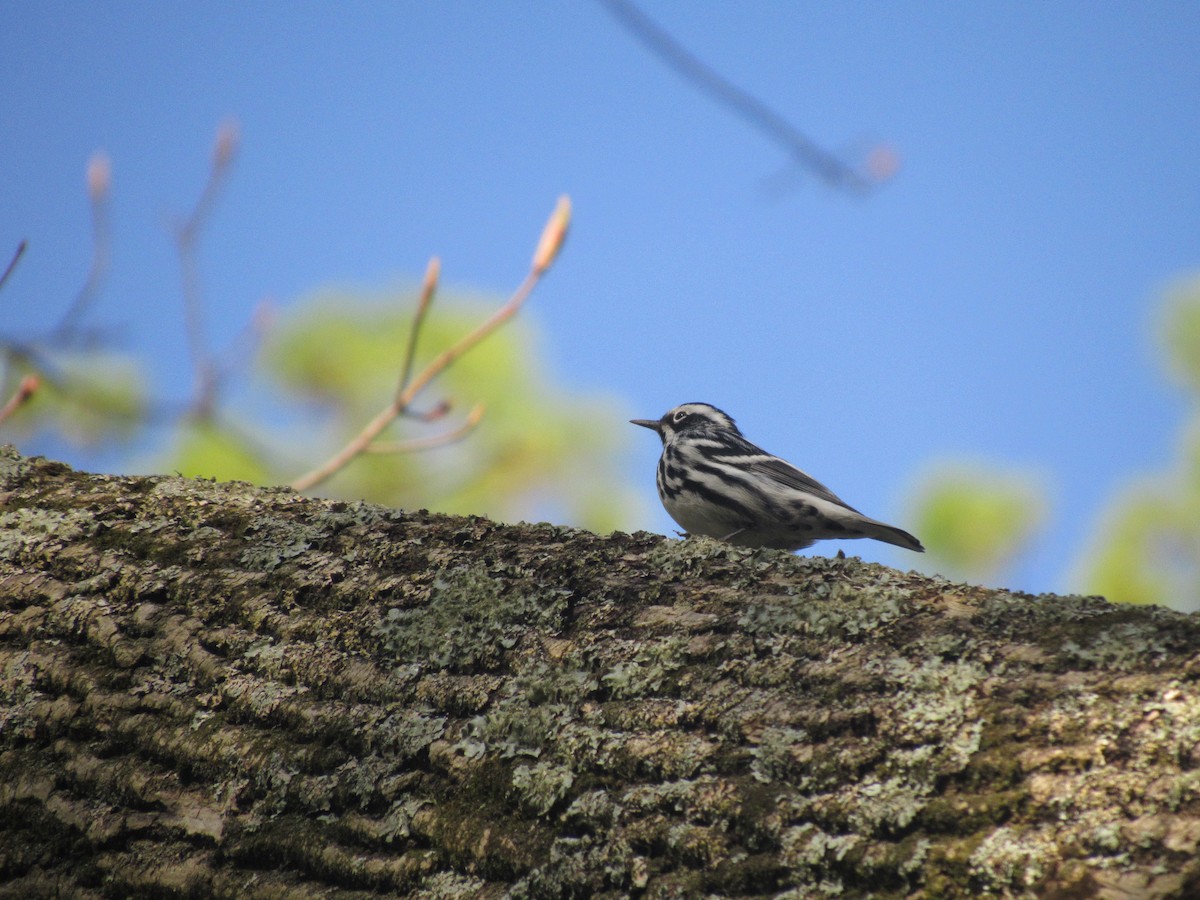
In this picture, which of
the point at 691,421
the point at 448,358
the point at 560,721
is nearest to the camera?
the point at 560,721

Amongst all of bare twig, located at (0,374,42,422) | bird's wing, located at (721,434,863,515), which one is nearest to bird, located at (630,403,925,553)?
bird's wing, located at (721,434,863,515)

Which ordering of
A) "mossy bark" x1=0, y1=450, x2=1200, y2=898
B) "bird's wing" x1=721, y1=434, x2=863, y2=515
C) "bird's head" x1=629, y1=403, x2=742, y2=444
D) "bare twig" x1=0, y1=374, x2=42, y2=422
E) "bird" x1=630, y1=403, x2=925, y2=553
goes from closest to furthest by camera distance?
1. "mossy bark" x1=0, y1=450, x2=1200, y2=898
2. "bare twig" x1=0, y1=374, x2=42, y2=422
3. "bird" x1=630, y1=403, x2=925, y2=553
4. "bird's wing" x1=721, y1=434, x2=863, y2=515
5. "bird's head" x1=629, y1=403, x2=742, y2=444

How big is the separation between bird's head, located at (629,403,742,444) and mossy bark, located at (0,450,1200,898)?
8.86 ft

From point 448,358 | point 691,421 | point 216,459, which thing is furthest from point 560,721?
point 216,459

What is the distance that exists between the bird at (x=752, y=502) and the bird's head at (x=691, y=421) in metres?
0.39

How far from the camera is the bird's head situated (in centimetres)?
470

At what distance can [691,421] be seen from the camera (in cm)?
484

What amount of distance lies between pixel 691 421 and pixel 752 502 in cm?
107

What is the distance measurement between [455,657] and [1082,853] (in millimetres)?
902

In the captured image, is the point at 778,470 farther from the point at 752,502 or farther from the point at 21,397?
the point at 21,397

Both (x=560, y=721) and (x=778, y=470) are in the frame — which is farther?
(x=778, y=470)

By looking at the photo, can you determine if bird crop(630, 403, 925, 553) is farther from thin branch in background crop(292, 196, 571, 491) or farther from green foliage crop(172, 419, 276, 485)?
green foliage crop(172, 419, 276, 485)

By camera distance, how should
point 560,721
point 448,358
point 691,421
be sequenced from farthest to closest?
1. point 691,421
2. point 448,358
3. point 560,721

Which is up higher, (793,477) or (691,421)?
(691,421)
